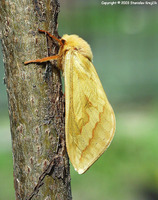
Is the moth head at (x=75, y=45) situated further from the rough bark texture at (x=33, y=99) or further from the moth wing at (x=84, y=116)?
the rough bark texture at (x=33, y=99)

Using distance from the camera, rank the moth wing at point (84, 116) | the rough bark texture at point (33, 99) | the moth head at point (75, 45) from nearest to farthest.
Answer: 1. the rough bark texture at point (33, 99)
2. the moth wing at point (84, 116)
3. the moth head at point (75, 45)

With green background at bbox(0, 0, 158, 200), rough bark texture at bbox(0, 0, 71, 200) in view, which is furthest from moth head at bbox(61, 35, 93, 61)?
green background at bbox(0, 0, 158, 200)

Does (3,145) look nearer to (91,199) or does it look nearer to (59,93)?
(91,199)

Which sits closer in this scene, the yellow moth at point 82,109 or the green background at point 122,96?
the yellow moth at point 82,109

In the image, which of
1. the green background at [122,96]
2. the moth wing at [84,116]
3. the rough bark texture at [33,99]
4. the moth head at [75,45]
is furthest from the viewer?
the green background at [122,96]

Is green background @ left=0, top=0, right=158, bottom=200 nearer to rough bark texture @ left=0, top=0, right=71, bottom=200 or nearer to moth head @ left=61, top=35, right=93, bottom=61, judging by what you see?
rough bark texture @ left=0, top=0, right=71, bottom=200

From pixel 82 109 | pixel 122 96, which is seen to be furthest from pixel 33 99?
pixel 122 96

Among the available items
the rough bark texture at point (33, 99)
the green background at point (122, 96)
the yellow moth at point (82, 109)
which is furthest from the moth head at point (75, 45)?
the green background at point (122, 96)

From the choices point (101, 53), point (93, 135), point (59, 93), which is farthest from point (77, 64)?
point (101, 53)
